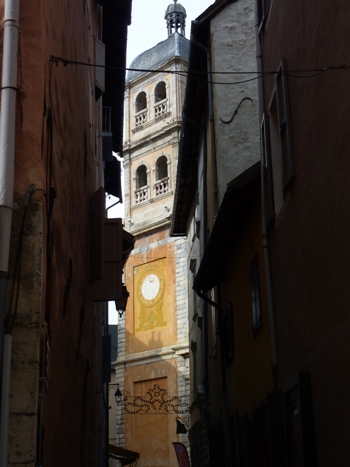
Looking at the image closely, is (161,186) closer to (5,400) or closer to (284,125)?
(284,125)

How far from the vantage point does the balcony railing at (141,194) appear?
120 feet

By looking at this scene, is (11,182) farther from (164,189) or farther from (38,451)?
(164,189)

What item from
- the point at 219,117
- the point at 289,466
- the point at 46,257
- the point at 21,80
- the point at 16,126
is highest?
the point at 219,117

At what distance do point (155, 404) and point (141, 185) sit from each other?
10.7 m

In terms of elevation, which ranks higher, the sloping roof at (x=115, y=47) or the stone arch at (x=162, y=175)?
the stone arch at (x=162, y=175)

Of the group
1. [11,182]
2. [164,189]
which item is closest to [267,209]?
[11,182]

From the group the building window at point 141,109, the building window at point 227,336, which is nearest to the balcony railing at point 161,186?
the building window at point 141,109

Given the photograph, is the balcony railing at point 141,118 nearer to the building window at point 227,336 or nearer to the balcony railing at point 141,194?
the balcony railing at point 141,194

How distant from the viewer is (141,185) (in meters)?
38.2

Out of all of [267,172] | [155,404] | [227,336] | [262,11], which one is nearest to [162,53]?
[155,404]

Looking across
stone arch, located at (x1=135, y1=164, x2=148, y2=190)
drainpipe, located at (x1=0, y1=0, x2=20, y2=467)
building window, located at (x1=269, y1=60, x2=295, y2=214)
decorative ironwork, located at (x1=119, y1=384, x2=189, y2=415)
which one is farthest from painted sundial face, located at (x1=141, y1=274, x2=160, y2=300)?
drainpipe, located at (x1=0, y1=0, x2=20, y2=467)

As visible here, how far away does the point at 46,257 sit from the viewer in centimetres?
645

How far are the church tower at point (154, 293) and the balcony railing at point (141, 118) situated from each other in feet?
0.16

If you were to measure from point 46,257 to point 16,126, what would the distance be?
1.10 meters
